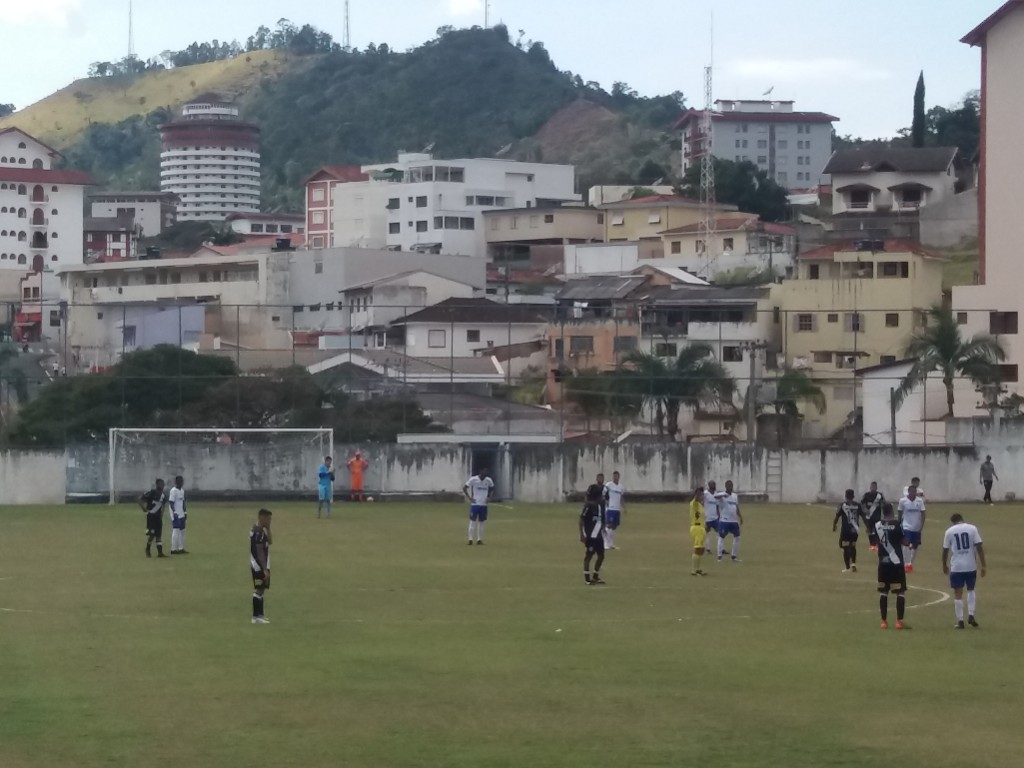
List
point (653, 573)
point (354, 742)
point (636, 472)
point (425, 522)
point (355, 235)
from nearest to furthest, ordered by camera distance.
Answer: point (354, 742) < point (653, 573) < point (425, 522) < point (636, 472) < point (355, 235)

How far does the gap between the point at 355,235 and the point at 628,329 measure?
198ft

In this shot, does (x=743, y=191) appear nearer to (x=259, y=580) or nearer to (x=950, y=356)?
(x=950, y=356)

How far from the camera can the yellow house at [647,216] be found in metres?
129

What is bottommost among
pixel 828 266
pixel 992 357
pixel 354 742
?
pixel 354 742

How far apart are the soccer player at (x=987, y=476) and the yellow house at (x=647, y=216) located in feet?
232

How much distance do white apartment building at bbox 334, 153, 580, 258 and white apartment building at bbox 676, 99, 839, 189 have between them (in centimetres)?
4172

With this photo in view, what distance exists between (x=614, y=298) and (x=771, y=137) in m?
91.9

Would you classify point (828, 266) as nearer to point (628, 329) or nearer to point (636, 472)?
point (628, 329)

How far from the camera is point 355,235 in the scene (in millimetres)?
148000

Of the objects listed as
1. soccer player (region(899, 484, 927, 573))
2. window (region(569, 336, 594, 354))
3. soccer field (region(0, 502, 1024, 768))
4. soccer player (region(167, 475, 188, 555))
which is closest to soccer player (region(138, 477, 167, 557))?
soccer player (region(167, 475, 188, 555))

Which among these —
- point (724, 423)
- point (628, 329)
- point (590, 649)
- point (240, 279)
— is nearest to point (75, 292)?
point (240, 279)

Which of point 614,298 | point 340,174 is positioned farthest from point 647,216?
point 340,174

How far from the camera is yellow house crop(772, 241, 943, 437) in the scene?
8756 cm

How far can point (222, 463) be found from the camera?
5769cm
